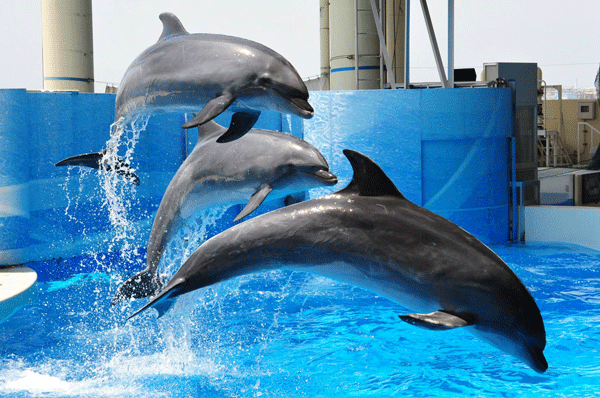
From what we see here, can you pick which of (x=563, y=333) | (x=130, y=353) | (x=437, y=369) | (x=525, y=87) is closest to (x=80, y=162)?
(x=130, y=353)

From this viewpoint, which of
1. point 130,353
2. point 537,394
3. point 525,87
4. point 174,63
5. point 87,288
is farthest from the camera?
point 525,87

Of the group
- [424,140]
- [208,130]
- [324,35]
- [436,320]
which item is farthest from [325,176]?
[324,35]

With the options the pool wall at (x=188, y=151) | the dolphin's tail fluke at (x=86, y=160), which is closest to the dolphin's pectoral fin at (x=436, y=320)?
the dolphin's tail fluke at (x=86, y=160)

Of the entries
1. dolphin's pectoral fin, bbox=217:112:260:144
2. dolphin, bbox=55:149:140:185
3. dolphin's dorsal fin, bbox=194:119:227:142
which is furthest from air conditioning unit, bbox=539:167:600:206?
dolphin's pectoral fin, bbox=217:112:260:144

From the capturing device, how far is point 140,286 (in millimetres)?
4219

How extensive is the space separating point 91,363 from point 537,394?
4.27 meters

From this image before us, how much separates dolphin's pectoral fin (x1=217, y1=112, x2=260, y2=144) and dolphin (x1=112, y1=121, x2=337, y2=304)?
2.71ft

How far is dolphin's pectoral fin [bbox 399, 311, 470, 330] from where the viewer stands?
8.61ft

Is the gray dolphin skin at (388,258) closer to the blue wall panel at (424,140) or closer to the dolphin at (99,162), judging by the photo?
the dolphin at (99,162)

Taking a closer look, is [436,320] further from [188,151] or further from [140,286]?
[188,151]

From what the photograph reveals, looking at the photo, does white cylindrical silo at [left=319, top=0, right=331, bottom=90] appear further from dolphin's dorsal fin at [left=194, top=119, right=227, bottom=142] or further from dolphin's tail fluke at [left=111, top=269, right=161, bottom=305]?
dolphin's tail fluke at [left=111, top=269, right=161, bottom=305]

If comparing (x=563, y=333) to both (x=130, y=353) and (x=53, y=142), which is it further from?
(x=53, y=142)

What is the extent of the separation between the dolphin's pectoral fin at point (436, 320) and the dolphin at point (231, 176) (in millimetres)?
1596

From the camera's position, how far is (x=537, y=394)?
5.93 metres
